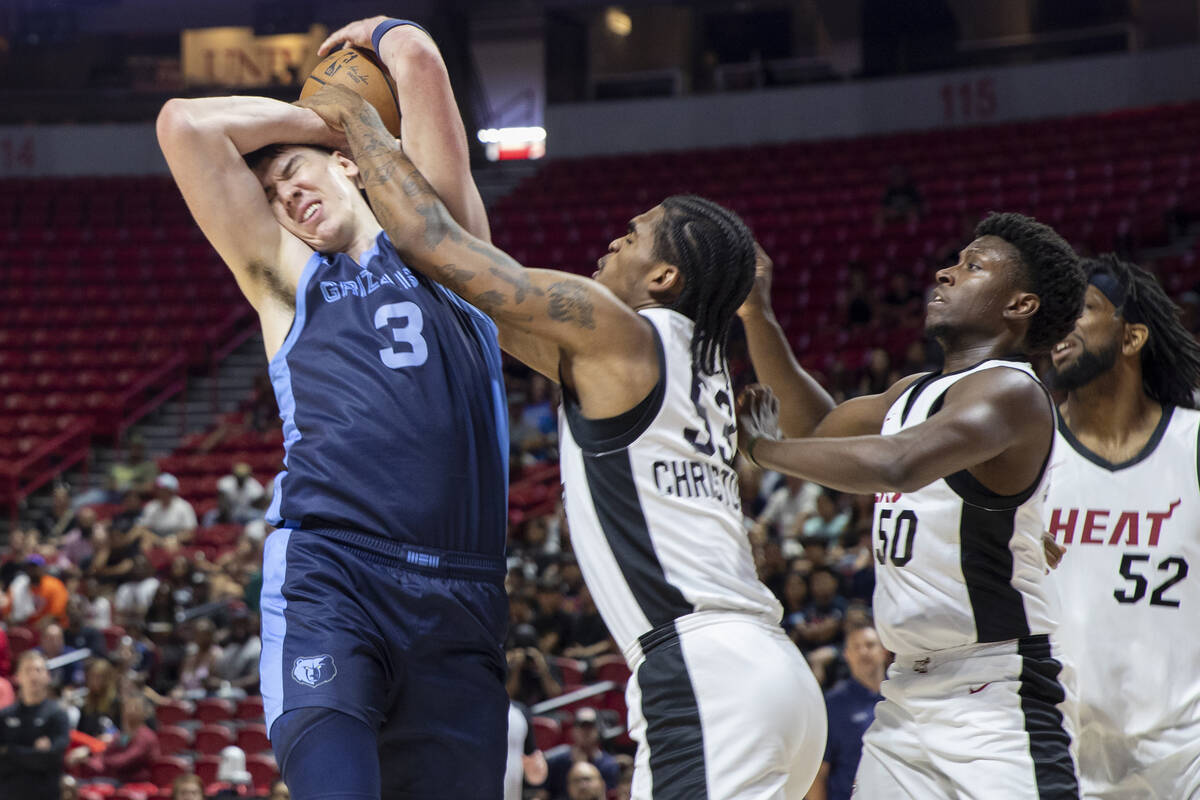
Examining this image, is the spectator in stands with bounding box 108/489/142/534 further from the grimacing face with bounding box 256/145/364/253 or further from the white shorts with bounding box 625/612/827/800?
the white shorts with bounding box 625/612/827/800

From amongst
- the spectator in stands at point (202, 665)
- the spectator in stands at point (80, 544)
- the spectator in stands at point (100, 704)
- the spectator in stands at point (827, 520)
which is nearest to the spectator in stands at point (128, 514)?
the spectator in stands at point (80, 544)

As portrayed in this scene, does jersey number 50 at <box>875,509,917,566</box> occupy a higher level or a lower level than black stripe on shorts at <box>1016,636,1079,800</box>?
higher

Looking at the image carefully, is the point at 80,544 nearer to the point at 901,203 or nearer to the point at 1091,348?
the point at 901,203

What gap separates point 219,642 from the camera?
11078 millimetres

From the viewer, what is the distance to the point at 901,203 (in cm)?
1667

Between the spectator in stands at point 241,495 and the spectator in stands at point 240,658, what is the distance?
2719 millimetres

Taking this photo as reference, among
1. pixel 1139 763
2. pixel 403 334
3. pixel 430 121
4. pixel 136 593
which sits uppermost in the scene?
pixel 430 121

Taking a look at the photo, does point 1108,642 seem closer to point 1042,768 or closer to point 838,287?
point 1042,768

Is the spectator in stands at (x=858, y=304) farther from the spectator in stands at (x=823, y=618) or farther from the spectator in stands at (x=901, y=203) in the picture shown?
the spectator in stands at (x=823, y=618)

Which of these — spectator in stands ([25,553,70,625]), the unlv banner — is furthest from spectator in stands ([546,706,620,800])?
the unlv banner

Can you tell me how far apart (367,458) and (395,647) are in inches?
15.6

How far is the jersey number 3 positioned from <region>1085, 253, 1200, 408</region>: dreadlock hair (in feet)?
7.01

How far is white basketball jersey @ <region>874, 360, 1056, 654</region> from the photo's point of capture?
3.12 m

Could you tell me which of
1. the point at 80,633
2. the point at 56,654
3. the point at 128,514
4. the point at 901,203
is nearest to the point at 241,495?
the point at 128,514
